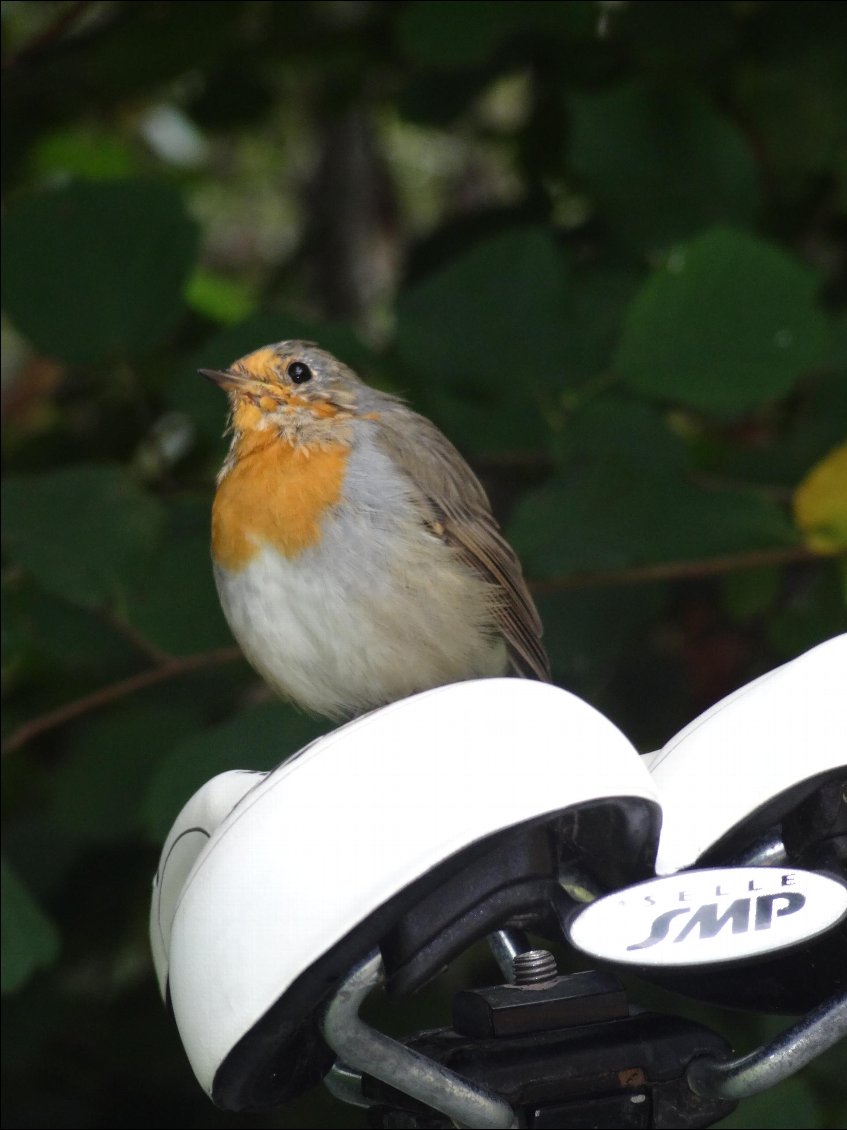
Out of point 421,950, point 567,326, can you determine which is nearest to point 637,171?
point 567,326

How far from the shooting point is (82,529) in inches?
135

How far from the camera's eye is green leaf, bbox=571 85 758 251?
3977 millimetres

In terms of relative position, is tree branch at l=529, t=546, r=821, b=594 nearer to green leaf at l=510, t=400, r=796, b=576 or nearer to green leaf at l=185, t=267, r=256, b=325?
green leaf at l=510, t=400, r=796, b=576

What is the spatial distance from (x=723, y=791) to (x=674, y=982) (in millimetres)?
398

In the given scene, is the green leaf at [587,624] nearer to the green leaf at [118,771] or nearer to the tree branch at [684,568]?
the tree branch at [684,568]

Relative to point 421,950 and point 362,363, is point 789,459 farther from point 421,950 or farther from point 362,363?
point 421,950

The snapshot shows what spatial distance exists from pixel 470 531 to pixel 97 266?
3.70 feet

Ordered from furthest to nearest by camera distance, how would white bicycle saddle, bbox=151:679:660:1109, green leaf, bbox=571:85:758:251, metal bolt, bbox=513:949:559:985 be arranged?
green leaf, bbox=571:85:758:251 → metal bolt, bbox=513:949:559:985 → white bicycle saddle, bbox=151:679:660:1109

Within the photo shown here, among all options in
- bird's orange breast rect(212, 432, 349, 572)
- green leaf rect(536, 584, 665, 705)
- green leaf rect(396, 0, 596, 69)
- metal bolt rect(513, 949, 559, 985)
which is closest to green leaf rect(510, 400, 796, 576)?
green leaf rect(536, 584, 665, 705)

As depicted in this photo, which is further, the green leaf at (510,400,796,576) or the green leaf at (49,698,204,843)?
the green leaf at (49,698,204,843)

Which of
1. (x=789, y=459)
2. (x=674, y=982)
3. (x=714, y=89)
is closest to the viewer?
(x=674, y=982)

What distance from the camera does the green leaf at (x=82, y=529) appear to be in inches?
131

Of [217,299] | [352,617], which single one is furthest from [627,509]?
[217,299]

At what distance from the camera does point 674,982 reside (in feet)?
6.61
